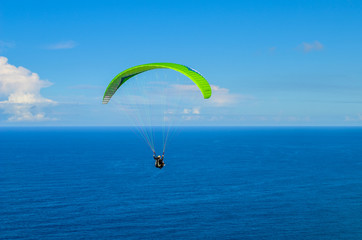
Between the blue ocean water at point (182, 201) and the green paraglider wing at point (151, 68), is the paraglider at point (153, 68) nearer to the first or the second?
the green paraglider wing at point (151, 68)

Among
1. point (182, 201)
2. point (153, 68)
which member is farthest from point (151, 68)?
point (182, 201)

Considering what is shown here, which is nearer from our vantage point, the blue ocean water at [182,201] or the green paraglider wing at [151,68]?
the green paraglider wing at [151,68]

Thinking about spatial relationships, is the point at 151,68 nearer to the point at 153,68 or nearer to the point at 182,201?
the point at 153,68

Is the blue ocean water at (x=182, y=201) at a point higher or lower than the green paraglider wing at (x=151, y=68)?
lower

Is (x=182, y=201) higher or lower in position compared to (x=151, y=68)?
lower

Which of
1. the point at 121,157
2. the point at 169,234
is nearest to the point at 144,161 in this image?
the point at 121,157

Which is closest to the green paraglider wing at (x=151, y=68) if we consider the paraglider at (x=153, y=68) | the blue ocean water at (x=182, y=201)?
the paraglider at (x=153, y=68)

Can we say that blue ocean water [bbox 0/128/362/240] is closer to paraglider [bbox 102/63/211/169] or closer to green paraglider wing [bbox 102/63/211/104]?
paraglider [bbox 102/63/211/169]

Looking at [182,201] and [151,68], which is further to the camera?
[182,201]

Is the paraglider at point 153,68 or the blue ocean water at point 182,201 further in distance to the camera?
the blue ocean water at point 182,201

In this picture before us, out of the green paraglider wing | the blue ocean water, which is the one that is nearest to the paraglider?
the green paraglider wing
